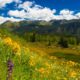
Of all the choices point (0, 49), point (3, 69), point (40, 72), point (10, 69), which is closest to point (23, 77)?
point (3, 69)

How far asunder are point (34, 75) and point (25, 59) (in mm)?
2181

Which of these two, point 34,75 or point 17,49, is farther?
point 17,49

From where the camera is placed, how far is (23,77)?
991 centimetres

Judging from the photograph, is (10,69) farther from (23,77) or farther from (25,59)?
(25,59)

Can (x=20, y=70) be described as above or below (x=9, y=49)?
below

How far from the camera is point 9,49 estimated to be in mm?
13117

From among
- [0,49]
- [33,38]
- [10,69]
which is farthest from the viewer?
[33,38]

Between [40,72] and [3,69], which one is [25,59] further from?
[3,69]

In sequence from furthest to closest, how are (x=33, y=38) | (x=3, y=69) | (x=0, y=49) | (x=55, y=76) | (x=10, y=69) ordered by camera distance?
1. (x=33, y=38)
2. (x=0, y=49)
3. (x=55, y=76)
4. (x=3, y=69)
5. (x=10, y=69)

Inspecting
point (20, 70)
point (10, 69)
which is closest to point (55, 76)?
point (20, 70)

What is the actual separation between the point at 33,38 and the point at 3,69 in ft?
613

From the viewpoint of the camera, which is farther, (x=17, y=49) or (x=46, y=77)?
(x=17, y=49)

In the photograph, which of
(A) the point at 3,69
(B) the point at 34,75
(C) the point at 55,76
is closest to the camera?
(A) the point at 3,69

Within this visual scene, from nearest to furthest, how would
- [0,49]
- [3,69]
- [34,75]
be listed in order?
[3,69] < [34,75] < [0,49]
